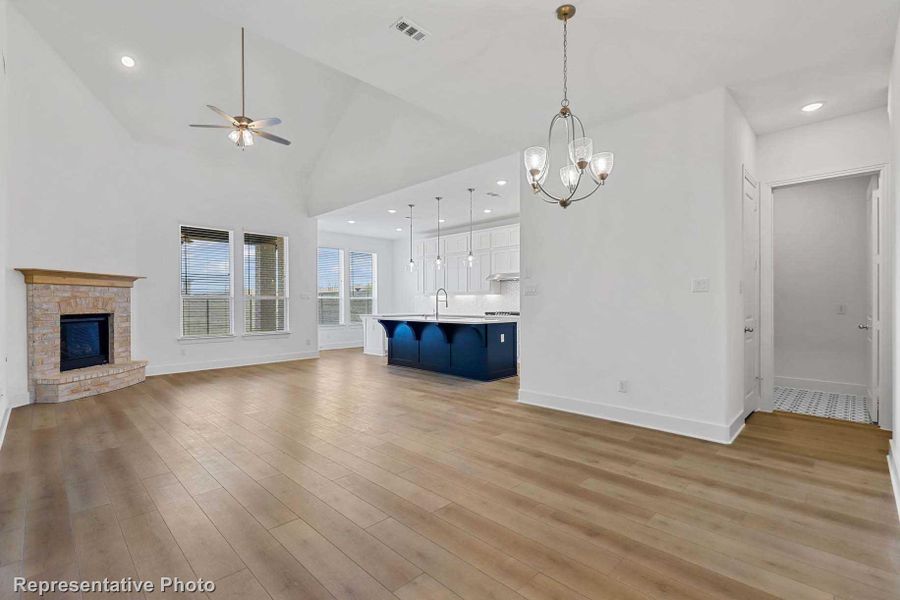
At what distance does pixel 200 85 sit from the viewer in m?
6.07

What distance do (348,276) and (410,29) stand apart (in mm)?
8691

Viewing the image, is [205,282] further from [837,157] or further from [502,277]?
[837,157]

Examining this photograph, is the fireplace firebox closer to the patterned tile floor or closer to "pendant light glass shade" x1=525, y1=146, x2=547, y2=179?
"pendant light glass shade" x1=525, y1=146, x2=547, y2=179

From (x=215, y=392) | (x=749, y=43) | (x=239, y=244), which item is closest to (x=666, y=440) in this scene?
(x=749, y=43)

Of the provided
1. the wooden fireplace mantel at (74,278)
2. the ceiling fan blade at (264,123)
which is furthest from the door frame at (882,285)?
the wooden fireplace mantel at (74,278)

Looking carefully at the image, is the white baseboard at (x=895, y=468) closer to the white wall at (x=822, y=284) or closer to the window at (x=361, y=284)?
the white wall at (x=822, y=284)

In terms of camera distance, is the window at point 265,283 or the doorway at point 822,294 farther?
the window at point 265,283

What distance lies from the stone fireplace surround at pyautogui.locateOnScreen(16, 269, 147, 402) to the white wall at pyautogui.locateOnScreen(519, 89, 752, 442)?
212 inches

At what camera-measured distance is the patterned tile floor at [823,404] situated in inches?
167

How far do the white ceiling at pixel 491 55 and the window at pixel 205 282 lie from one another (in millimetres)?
1816

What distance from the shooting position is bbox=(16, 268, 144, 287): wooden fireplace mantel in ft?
16.1

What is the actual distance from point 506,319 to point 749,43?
420 centimetres

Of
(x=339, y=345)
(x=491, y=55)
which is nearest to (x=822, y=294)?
(x=491, y=55)

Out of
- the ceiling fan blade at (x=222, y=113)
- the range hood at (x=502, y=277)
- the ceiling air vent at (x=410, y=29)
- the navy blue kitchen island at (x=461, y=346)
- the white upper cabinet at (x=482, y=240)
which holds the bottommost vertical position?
the navy blue kitchen island at (x=461, y=346)
